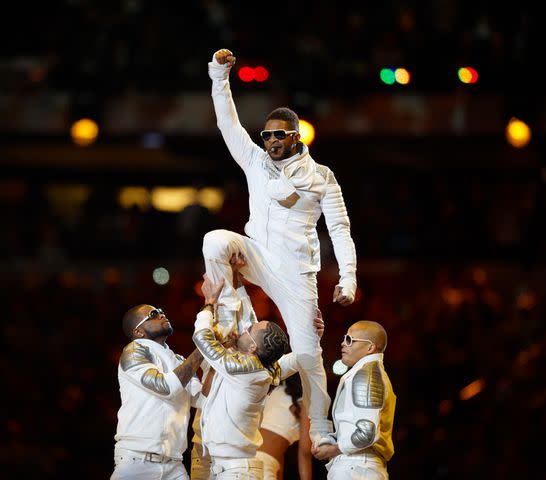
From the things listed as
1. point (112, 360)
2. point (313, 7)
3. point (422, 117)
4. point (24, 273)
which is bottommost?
point (112, 360)

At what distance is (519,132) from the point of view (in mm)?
14492

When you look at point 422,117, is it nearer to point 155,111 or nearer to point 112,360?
point 155,111

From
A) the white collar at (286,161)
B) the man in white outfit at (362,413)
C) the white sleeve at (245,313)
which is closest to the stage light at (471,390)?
the man in white outfit at (362,413)

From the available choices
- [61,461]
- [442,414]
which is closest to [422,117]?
[442,414]

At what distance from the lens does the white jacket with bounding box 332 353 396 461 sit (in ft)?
24.4

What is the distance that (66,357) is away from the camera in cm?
1383

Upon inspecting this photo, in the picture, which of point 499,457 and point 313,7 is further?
point 313,7

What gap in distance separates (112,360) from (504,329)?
4448 millimetres

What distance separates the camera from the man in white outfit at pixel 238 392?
23.7ft

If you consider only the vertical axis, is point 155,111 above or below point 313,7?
below

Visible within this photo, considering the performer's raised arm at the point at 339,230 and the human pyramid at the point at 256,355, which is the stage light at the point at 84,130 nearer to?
the human pyramid at the point at 256,355


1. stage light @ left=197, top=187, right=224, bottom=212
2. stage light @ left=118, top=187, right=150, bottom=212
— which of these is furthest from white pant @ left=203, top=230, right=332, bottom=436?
stage light @ left=118, top=187, right=150, bottom=212

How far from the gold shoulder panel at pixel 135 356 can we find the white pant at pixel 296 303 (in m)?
0.55

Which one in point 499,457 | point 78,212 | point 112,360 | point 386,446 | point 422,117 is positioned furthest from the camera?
point 78,212
